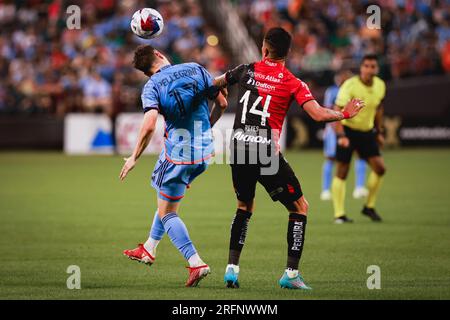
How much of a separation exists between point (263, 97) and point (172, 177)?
114 cm

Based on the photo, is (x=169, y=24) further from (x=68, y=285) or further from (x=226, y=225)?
(x=68, y=285)

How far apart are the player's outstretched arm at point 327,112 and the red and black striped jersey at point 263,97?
0.29 feet

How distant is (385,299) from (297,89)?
2.10 metres

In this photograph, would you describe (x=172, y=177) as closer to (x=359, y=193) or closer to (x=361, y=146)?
(x=361, y=146)

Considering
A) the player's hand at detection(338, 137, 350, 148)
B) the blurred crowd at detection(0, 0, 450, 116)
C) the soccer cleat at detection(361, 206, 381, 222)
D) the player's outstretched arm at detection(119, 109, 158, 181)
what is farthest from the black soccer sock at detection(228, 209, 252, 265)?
the blurred crowd at detection(0, 0, 450, 116)

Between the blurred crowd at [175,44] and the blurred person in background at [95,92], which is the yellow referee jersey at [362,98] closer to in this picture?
the blurred crowd at [175,44]

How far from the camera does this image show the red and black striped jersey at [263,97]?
30.0ft

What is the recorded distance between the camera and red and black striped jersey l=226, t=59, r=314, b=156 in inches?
360

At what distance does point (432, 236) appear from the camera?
42.4ft

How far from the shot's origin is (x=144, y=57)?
9336mm

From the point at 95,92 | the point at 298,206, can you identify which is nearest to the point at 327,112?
the point at 298,206

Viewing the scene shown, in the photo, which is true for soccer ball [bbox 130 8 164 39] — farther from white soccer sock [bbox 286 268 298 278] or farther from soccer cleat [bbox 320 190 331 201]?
soccer cleat [bbox 320 190 331 201]

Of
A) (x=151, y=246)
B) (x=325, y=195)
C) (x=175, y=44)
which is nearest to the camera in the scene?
(x=151, y=246)

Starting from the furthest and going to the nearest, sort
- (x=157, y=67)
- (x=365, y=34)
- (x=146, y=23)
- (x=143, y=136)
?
(x=365, y=34) < (x=146, y=23) < (x=157, y=67) < (x=143, y=136)
